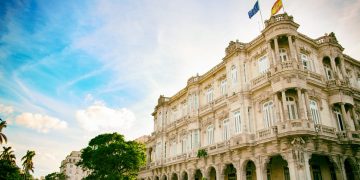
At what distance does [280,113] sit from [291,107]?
51.1 inches

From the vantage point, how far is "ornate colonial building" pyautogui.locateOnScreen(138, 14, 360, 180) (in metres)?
19.4

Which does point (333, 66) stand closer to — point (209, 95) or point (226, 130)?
point (226, 130)

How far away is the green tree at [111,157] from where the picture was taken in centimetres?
3288

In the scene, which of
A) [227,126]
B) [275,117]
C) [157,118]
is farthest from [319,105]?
[157,118]

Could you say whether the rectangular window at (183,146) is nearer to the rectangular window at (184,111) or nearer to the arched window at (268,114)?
the rectangular window at (184,111)

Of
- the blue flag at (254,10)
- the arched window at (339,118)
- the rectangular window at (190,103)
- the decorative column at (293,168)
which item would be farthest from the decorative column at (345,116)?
the rectangular window at (190,103)

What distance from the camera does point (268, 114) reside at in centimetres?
2194

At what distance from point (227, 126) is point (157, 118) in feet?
56.6

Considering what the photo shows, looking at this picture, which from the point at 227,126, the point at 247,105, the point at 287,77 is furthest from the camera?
the point at 227,126

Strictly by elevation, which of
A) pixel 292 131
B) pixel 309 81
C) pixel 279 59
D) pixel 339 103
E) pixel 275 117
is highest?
pixel 279 59

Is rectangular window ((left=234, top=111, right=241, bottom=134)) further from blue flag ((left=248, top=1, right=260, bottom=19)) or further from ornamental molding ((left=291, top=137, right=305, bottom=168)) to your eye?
blue flag ((left=248, top=1, right=260, bottom=19))

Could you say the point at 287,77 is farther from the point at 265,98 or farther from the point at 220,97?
the point at 220,97

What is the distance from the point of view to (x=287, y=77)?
1994 cm

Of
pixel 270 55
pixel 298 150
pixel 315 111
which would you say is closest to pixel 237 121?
pixel 315 111
